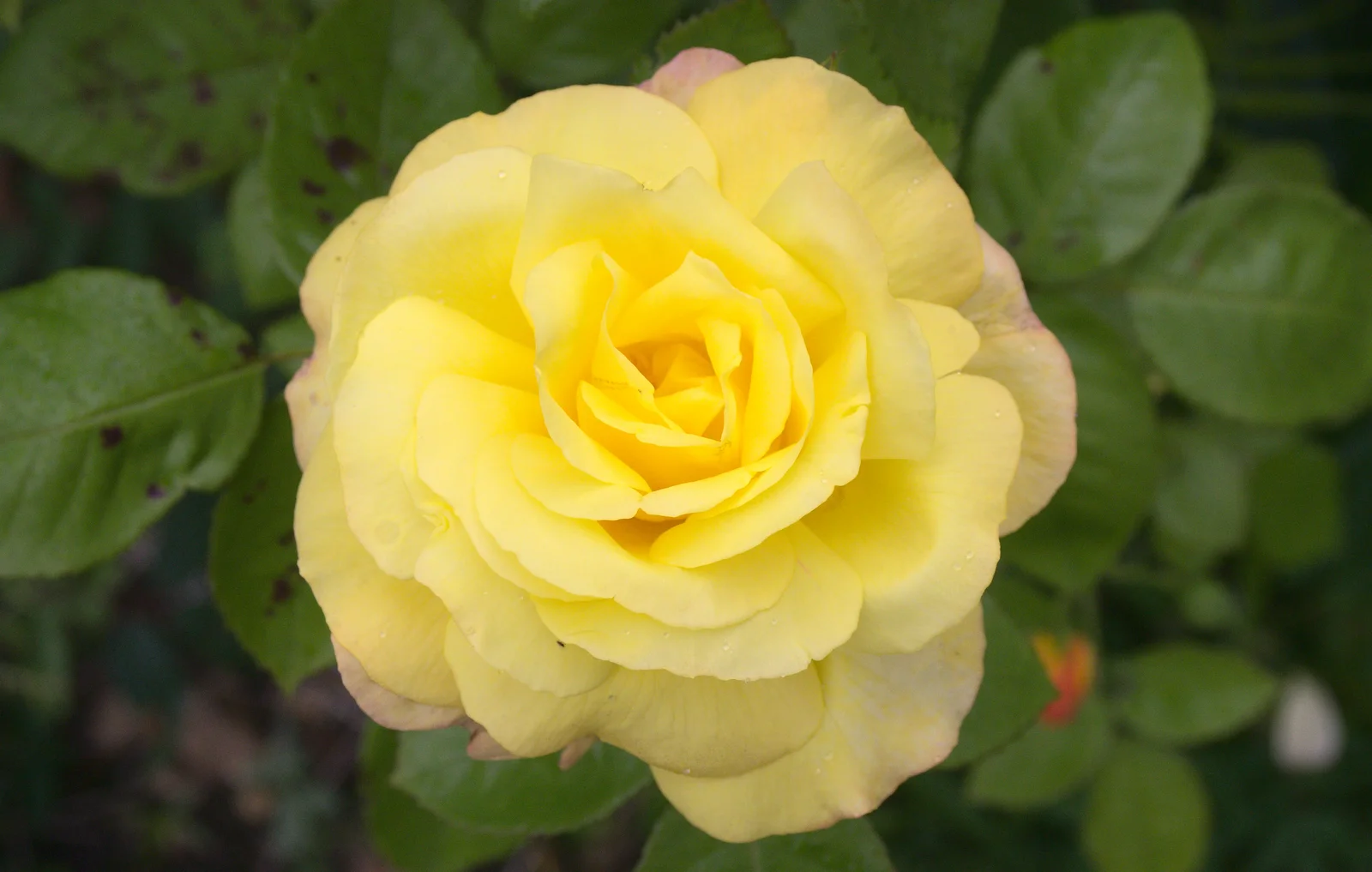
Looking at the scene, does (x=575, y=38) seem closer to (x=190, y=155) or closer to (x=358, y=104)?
(x=358, y=104)

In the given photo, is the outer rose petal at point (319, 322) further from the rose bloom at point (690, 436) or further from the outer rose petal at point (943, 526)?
the outer rose petal at point (943, 526)

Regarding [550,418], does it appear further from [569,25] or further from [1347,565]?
[1347,565]

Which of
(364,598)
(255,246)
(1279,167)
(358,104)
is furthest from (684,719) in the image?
(1279,167)

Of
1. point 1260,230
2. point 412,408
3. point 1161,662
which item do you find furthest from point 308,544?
point 1161,662

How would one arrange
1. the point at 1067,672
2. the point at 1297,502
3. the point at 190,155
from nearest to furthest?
1. the point at 190,155
2. the point at 1067,672
3. the point at 1297,502

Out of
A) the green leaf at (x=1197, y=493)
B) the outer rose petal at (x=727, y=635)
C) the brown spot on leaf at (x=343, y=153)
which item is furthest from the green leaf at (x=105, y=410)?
the green leaf at (x=1197, y=493)

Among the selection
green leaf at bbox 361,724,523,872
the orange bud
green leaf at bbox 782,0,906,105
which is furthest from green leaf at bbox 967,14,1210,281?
green leaf at bbox 361,724,523,872

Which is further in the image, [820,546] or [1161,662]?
[1161,662]
